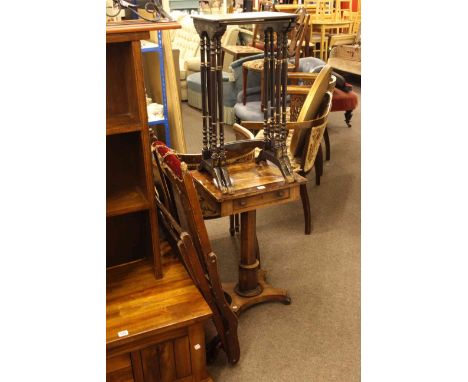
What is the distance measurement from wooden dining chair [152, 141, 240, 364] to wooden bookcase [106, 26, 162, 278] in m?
0.12

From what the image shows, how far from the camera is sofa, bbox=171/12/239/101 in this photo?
21.0ft

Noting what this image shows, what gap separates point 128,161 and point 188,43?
17.7ft

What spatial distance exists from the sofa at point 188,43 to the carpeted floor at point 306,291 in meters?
2.93

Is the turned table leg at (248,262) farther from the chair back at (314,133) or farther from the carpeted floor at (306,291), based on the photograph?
the chair back at (314,133)

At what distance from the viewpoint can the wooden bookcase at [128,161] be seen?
1696 mm

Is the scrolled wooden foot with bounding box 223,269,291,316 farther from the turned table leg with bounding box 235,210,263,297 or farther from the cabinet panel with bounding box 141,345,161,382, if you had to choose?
the cabinet panel with bounding box 141,345,161,382

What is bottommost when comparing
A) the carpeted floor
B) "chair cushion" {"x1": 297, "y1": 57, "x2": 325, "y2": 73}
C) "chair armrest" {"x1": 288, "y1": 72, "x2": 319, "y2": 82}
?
the carpeted floor

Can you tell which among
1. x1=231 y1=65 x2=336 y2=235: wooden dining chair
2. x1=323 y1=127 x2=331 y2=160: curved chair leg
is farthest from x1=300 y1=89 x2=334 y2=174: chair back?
x1=323 y1=127 x2=331 y2=160: curved chair leg

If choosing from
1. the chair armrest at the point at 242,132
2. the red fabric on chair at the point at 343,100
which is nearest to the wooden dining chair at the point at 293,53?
the red fabric on chair at the point at 343,100

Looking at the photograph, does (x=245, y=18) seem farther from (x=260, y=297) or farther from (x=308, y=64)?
(x=308, y=64)

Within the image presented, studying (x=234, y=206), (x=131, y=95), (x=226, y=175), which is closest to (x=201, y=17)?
(x=131, y=95)

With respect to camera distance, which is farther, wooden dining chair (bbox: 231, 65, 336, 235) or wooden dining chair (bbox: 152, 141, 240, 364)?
wooden dining chair (bbox: 231, 65, 336, 235)

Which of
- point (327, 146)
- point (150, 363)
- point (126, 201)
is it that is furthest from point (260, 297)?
point (327, 146)

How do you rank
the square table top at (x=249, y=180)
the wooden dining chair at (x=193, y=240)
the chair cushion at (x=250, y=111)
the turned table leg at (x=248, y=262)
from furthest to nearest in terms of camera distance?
the chair cushion at (x=250, y=111) → the turned table leg at (x=248, y=262) → the square table top at (x=249, y=180) → the wooden dining chair at (x=193, y=240)
